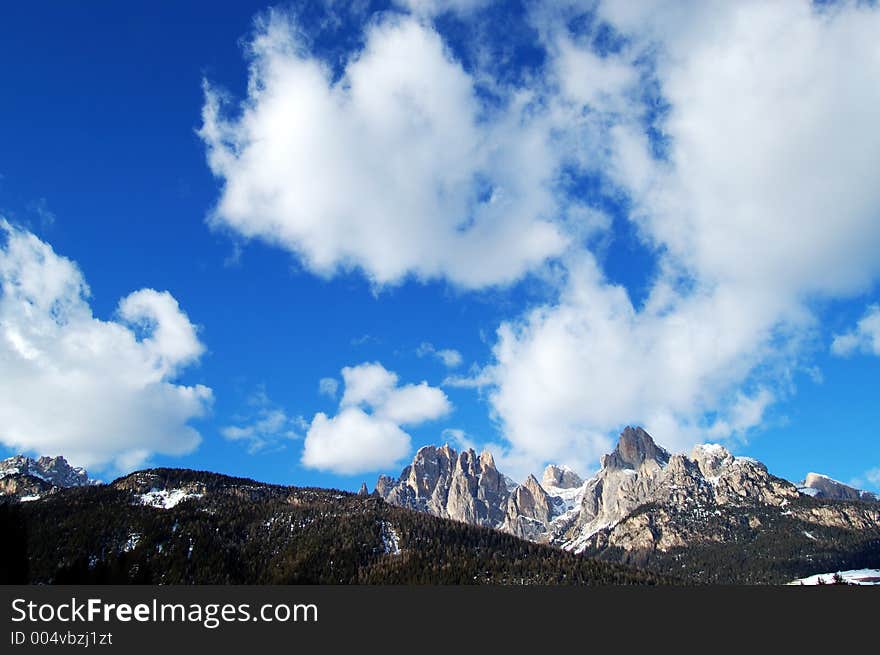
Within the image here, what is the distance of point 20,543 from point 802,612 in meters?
168

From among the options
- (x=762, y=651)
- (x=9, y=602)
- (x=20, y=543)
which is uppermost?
(x=20, y=543)

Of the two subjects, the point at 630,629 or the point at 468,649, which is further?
the point at 630,629

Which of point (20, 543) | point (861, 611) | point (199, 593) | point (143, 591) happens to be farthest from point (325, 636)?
point (861, 611)

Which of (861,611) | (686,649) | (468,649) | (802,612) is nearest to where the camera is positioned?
(468,649)

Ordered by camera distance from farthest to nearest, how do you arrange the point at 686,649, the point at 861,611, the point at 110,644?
the point at 861,611 → the point at 686,649 → the point at 110,644

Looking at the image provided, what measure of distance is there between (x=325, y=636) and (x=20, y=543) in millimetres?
90019

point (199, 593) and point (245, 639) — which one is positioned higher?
point (199, 593)

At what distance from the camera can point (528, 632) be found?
278 ft

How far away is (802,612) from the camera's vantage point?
129 m

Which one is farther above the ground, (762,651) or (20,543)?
(20,543)

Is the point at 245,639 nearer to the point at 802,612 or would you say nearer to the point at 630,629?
the point at 630,629

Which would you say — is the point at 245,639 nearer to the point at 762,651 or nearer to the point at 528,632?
the point at 528,632

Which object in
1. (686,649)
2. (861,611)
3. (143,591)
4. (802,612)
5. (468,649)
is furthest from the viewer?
(802,612)

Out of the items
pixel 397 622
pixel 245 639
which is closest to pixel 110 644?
pixel 245 639
